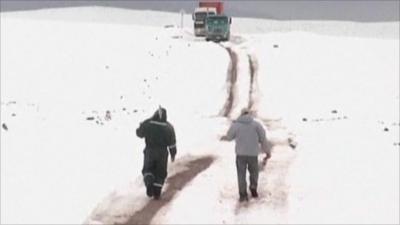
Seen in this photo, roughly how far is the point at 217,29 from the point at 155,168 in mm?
53102

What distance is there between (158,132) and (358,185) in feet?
14.7

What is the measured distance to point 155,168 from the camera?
54.7 feet

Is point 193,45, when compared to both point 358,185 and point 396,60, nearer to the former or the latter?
point 396,60

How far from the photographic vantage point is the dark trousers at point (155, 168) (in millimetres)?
16531

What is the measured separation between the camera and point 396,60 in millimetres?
60812

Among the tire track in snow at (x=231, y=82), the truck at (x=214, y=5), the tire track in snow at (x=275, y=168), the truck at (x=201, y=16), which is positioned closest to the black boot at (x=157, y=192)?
the tire track in snow at (x=275, y=168)

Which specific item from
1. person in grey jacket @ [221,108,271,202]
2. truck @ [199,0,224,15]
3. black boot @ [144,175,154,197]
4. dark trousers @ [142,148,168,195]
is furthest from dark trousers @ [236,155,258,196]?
truck @ [199,0,224,15]

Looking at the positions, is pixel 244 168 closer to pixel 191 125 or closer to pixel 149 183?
pixel 149 183

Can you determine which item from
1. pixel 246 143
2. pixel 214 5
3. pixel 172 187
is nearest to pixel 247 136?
pixel 246 143

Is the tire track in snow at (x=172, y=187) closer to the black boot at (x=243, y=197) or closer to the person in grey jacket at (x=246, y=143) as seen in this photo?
the black boot at (x=243, y=197)

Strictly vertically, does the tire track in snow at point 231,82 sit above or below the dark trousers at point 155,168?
below

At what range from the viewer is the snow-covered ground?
51.7 ft

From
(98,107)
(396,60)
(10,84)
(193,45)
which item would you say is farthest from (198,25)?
(98,107)

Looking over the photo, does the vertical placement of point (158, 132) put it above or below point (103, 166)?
above
